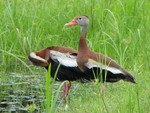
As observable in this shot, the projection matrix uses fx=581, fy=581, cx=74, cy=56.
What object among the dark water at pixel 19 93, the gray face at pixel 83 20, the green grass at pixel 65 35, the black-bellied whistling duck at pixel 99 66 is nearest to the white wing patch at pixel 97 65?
Answer: the black-bellied whistling duck at pixel 99 66

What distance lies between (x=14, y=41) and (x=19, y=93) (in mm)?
1556

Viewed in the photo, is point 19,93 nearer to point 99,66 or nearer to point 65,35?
point 99,66

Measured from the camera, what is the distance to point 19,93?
723 centimetres

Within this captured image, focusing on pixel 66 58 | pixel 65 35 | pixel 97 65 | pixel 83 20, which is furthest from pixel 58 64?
pixel 65 35

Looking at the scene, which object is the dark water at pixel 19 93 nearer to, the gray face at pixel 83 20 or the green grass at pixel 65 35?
the green grass at pixel 65 35

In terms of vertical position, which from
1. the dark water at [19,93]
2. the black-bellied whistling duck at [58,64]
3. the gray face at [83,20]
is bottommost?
the dark water at [19,93]

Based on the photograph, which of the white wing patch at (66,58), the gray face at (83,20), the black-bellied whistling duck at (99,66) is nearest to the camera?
the black-bellied whistling duck at (99,66)

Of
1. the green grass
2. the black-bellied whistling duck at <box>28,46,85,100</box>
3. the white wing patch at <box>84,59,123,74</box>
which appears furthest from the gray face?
the white wing patch at <box>84,59,123,74</box>

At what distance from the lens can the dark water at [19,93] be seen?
6.55 metres

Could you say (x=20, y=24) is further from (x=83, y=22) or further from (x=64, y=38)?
(x=83, y=22)

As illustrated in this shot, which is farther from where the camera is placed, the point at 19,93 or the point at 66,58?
the point at 19,93

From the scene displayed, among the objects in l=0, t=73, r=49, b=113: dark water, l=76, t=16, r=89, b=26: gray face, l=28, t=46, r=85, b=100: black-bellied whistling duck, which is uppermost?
l=76, t=16, r=89, b=26: gray face

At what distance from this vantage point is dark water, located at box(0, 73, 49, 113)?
6.55 meters

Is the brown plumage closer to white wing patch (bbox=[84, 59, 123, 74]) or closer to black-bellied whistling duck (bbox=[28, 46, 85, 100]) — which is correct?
white wing patch (bbox=[84, 59, 123, 74])
